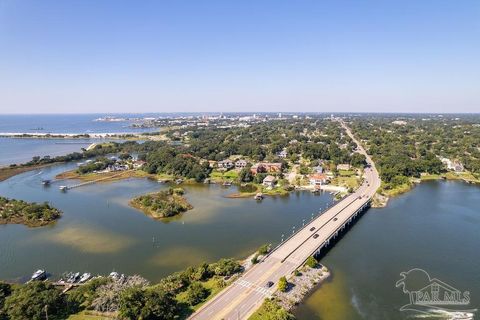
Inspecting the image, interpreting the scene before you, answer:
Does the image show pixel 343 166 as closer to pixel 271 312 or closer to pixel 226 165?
pixel 226 165

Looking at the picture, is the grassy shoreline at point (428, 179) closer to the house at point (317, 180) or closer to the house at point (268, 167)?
the house at point (317, 180)

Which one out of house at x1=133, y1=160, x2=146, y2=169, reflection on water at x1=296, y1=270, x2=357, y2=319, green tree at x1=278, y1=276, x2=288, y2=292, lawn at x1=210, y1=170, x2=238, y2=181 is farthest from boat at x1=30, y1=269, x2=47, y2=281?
house at x1=133, y1=160, x2=146, y2=169

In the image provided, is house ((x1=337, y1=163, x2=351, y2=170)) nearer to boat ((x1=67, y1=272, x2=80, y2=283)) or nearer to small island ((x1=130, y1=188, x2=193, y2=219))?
small island ((x1=130, y1=188, x2=193, y2=219))

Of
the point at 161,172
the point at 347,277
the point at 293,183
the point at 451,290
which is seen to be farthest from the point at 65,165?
the point at 451,290

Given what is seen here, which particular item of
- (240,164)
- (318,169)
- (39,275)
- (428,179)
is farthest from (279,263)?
(428,179)

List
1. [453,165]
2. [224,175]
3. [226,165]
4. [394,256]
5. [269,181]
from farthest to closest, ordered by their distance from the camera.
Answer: [226,165], [453,165], [224,175], [269,181], [394,256]

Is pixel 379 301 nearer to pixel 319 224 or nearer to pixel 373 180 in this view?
pixel 319 224

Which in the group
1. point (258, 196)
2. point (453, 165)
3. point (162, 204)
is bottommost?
point (258, 196)
